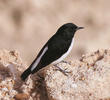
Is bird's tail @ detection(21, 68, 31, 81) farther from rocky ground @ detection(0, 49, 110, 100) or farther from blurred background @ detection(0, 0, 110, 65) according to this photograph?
blurred background @ detection(0, 0, 110, 65)

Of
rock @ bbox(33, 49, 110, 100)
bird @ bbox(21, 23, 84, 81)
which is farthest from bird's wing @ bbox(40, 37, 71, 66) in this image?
rock @ bbox(33, 49, 110, 100)

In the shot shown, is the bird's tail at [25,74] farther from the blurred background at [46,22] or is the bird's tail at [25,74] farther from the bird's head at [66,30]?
the blurred background at [46,22]

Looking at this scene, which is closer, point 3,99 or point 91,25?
point 3,99

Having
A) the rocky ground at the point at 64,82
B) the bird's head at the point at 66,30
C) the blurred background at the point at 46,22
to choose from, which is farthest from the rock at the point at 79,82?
the blurred background at the point at 46,22

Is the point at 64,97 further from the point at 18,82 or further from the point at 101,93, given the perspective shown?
the point at 18,82

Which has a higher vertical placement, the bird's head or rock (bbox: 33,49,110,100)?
the bird's head

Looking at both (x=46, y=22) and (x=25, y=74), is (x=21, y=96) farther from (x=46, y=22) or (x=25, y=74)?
(x=46, y=22)

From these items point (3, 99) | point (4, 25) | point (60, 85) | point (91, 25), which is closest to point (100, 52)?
point (60, 85)

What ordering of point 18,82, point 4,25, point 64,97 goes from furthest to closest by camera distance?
point 4,25
point 18,82
point 64,97
